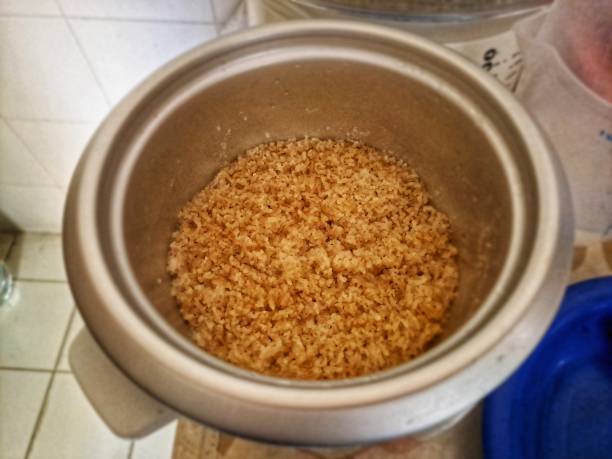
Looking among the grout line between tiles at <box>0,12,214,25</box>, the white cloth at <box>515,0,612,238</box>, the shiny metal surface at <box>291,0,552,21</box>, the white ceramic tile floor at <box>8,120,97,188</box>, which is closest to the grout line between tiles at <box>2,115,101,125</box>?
the white ceramic tile floor at <box>8,120,97,188</box>

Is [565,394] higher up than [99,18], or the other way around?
[99,18]

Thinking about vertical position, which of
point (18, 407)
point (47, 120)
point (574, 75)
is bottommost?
point (18, 407)

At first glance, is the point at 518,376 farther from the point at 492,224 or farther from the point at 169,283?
the point at 169,283

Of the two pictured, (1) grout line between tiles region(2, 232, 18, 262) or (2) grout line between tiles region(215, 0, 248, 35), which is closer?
(2) grout line between tiles region(215, 0, 248, 35)

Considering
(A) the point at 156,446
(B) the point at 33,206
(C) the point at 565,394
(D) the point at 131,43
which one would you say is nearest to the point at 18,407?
(A) the point at 156,446

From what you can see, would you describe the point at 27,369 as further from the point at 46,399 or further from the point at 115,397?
the point at 115,397

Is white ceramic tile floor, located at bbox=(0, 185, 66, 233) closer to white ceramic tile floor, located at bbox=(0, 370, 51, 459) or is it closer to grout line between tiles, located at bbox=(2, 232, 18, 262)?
grout line between tiles, located at bbox=(2, 232, 18, 262)

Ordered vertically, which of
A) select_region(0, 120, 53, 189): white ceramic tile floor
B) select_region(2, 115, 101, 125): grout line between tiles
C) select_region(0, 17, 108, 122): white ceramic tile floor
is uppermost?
select_region(0, 17, 108, 122): white ceramic tile floor
